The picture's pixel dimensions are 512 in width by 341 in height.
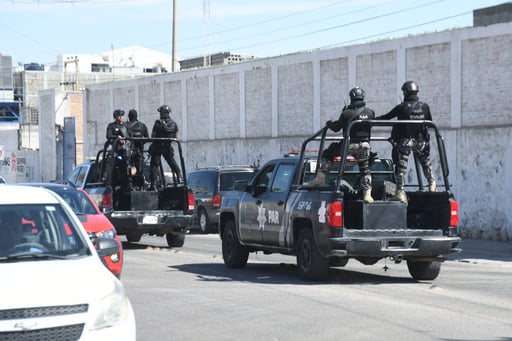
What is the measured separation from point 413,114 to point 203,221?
14.7 m

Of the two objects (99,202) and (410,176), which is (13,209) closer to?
(99,202)

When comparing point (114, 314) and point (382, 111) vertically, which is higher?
point (382, 111)

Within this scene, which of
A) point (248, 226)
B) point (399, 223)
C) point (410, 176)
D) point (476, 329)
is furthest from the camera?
point (410, 176)

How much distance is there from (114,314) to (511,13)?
70.2 feet

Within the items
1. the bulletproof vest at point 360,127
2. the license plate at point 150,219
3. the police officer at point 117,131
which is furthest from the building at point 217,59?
the bulletproof vest at point 360,127

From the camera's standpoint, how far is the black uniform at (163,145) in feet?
70.6

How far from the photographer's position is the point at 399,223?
14.4 meters

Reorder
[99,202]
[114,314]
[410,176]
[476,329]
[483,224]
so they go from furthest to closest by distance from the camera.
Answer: [410,176] < [483,224] < [99,202] < [476,329] < [114,314]

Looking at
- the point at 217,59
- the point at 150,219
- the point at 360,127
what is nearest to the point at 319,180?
the point at 360,127

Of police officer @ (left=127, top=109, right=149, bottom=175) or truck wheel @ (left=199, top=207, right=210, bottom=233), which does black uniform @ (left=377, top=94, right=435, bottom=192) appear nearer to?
police officer @ (left=127, top=109, right=149, bottom=175)

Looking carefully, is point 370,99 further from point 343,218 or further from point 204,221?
point 343,218

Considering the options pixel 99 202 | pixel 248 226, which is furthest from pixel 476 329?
pixel 99 202

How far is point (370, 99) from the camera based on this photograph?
30.6 meters

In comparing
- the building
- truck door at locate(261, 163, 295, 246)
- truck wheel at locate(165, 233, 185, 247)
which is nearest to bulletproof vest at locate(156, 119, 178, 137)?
truck wheel at locate(165, 233, 185, 247)
